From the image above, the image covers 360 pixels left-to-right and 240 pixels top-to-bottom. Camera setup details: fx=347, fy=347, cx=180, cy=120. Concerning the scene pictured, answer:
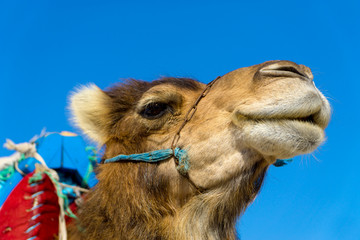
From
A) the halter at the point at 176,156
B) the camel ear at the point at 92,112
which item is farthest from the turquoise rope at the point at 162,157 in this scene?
the camel ear at the point at 92,112

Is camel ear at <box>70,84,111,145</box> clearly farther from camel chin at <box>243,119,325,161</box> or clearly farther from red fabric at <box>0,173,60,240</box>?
camel chin at <box>243,119,325,161</box>

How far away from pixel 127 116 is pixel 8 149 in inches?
43.8

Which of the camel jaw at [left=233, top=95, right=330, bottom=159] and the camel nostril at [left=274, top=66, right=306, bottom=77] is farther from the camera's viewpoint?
the camel nostril at [left=274, top=66, right=306, bottom=77]

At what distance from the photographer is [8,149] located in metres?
3.16

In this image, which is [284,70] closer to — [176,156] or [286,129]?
[286,129]

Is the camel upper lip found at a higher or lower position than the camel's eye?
lower

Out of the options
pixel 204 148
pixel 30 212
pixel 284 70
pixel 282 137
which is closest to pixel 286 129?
pixel 282 137

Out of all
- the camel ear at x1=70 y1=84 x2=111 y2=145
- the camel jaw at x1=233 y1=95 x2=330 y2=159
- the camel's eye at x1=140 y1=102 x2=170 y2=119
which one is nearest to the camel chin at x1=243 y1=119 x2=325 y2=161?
the camel jaw at x1=233 y1=95 x2=330 y2=159

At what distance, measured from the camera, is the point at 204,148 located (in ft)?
9.02

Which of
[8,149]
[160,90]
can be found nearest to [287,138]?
[160,90]

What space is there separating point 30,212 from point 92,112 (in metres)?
1.14

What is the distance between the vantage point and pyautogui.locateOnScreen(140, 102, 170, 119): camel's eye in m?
3.17

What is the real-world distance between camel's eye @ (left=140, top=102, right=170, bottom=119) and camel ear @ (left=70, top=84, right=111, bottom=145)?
54cm

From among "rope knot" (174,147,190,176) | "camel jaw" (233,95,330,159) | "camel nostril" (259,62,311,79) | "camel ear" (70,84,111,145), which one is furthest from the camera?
"camel ear" (70,84,111,145)
